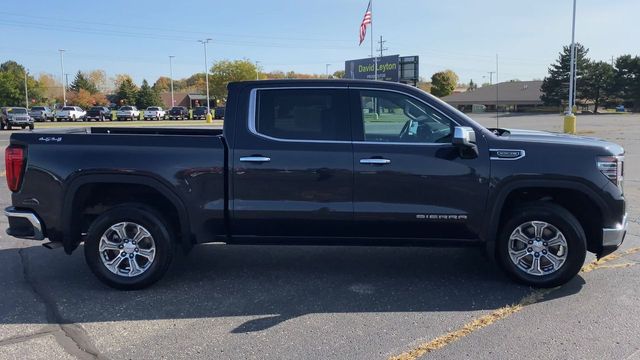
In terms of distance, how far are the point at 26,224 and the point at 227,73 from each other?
3733 inches

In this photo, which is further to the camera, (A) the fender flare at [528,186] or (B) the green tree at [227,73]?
(B) the green tree at [227,73]

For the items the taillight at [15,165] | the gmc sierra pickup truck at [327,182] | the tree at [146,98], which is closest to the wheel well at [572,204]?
the gmc sierra pickup truck at [327,182]

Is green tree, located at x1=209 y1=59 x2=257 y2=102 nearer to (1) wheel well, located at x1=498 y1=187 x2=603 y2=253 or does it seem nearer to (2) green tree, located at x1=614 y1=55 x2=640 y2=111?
(2) green tree, located at x1=614 y1=55 x2=640 y2=111

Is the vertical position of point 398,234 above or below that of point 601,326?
above

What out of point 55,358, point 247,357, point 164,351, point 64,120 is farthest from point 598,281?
point 64,120

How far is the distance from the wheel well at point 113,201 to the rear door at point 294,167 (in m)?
0.67

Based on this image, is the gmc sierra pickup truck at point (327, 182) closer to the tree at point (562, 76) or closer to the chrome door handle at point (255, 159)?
the chrome door handle at point (255, 159)

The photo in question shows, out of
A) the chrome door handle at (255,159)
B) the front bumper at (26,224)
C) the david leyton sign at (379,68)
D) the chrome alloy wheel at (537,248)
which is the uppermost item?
the david leyton sign at (379,68)

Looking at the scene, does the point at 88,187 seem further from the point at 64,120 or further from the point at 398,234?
the point at 64,120

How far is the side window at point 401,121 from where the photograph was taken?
16.0ft

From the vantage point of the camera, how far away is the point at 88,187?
4.96 meters

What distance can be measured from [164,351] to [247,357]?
0.60 metres

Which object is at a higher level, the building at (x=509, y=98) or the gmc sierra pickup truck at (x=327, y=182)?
the building at (x=509, y=98)

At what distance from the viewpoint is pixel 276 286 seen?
Answer: 5.10 m
